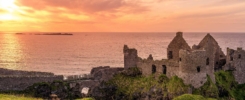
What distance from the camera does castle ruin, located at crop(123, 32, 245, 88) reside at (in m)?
34.2

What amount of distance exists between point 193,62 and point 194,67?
60cm

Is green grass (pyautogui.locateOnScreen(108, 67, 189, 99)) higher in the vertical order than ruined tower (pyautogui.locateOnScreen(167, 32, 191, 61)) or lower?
lower

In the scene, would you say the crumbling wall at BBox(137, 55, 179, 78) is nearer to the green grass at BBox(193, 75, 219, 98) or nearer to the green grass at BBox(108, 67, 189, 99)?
the green grass at BBox(108, 67, 189, 99)

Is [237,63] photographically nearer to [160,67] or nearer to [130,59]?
[160,67]

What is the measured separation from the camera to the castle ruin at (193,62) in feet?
112

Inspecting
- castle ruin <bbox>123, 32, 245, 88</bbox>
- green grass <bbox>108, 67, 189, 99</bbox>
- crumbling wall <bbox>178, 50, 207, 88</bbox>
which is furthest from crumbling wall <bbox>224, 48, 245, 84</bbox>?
green grass <bbox>108, 67, 189, 99</bbox>

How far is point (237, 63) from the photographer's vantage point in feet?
129

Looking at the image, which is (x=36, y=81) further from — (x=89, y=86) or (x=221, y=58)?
(x=221, y=58)

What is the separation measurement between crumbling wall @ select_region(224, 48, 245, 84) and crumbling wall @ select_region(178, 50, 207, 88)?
6515 millimetres

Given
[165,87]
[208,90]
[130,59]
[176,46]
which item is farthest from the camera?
[130,59]

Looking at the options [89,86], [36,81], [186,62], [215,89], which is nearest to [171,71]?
[186,62]

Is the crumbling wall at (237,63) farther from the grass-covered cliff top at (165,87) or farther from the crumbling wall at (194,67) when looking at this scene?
the crumbling wall at (194,67)

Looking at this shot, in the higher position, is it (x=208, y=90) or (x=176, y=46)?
(x=176, y=46)

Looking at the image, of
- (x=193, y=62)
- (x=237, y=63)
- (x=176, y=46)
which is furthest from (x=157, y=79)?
(x=237, y=63)
